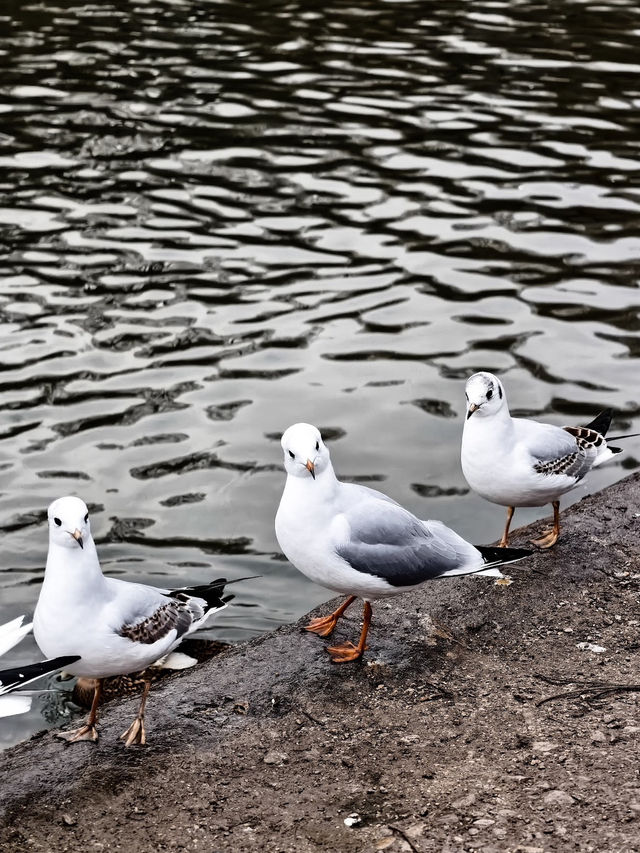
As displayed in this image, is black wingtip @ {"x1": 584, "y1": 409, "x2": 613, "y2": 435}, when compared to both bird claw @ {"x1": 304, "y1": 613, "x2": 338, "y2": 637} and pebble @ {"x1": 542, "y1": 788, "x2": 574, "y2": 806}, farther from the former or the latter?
pebble @ {"x1": 542, "y1": 788, "x2": 574, "y2": 806}

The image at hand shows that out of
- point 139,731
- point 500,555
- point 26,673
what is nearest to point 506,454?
point 500,555

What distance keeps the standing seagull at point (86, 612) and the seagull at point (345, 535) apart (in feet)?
2.45

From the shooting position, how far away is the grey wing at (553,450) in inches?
262

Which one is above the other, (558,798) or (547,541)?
(558,798)

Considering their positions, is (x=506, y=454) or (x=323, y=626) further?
(x=506, y=454)

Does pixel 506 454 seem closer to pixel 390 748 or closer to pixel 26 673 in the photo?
pixel 390 748

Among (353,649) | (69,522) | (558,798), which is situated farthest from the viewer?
(353,649)

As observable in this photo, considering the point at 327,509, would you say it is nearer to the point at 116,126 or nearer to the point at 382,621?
the point at 382,621

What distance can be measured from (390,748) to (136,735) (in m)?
1.12

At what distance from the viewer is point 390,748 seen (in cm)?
526

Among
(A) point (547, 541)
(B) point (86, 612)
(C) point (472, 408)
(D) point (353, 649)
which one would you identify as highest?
(C) point (472, 408)

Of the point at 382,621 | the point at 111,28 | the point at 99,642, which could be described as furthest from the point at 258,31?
the point at 99,642

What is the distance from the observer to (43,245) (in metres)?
11.7

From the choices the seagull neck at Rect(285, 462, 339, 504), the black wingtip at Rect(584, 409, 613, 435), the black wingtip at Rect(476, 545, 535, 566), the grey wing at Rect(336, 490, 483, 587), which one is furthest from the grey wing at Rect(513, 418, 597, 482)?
the seagull neck at Rect(285, 462, 339, 504)
